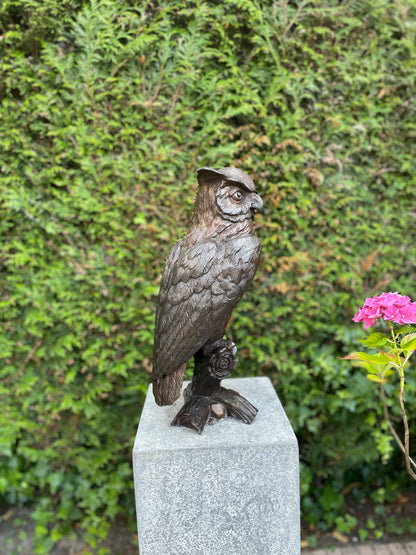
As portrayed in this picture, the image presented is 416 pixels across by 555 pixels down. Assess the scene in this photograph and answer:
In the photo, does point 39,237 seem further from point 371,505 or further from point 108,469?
point 371,505

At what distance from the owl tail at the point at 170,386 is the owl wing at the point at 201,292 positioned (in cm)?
3

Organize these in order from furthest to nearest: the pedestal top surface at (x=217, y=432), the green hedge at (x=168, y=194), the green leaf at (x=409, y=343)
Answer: the green hedge at (x=168, y=194)
the pedestal top surface at (x=217, y=432)
the green leaf at (x=409, y=343)

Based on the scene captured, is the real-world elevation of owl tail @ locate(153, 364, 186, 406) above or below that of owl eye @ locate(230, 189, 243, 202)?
below

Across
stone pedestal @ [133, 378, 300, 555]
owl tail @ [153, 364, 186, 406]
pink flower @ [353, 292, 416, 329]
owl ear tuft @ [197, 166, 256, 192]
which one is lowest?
stone pedestal @ [133, 378, 300, 555]

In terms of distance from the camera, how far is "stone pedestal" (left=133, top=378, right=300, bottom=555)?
145 cm

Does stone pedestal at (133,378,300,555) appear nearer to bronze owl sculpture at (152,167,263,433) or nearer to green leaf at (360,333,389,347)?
bronze owl sculpture at (152,167,263,433)

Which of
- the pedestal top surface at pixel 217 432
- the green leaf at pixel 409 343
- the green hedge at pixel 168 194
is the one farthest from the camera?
the green hedge at pixel 168 194

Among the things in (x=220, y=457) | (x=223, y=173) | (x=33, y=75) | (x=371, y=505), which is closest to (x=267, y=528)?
(x=220, y=457)

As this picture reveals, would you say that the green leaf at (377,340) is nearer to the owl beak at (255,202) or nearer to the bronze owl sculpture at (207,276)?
the bronze owl sculpture at (207,276)

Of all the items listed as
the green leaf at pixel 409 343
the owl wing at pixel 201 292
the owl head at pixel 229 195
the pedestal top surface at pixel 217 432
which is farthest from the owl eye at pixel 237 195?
the pedestal top surface at pixel 217 432

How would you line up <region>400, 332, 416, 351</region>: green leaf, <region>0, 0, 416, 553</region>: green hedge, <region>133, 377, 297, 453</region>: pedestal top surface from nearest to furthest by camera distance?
<region>400, 332, 416, 351</region>: green leaf < <region>133, 377, 297, 453</region>: pedestal top surface < <region>0, 0, 416, 553</region>: green hedge

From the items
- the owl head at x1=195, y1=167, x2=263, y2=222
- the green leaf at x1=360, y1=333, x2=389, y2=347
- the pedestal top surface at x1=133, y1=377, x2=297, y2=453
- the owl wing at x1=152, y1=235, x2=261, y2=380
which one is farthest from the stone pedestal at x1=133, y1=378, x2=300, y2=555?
the owl head at x1=195, y1=167, x2=263, y2=222

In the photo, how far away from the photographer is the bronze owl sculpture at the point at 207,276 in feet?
4.58

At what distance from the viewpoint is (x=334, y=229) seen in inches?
93.0
